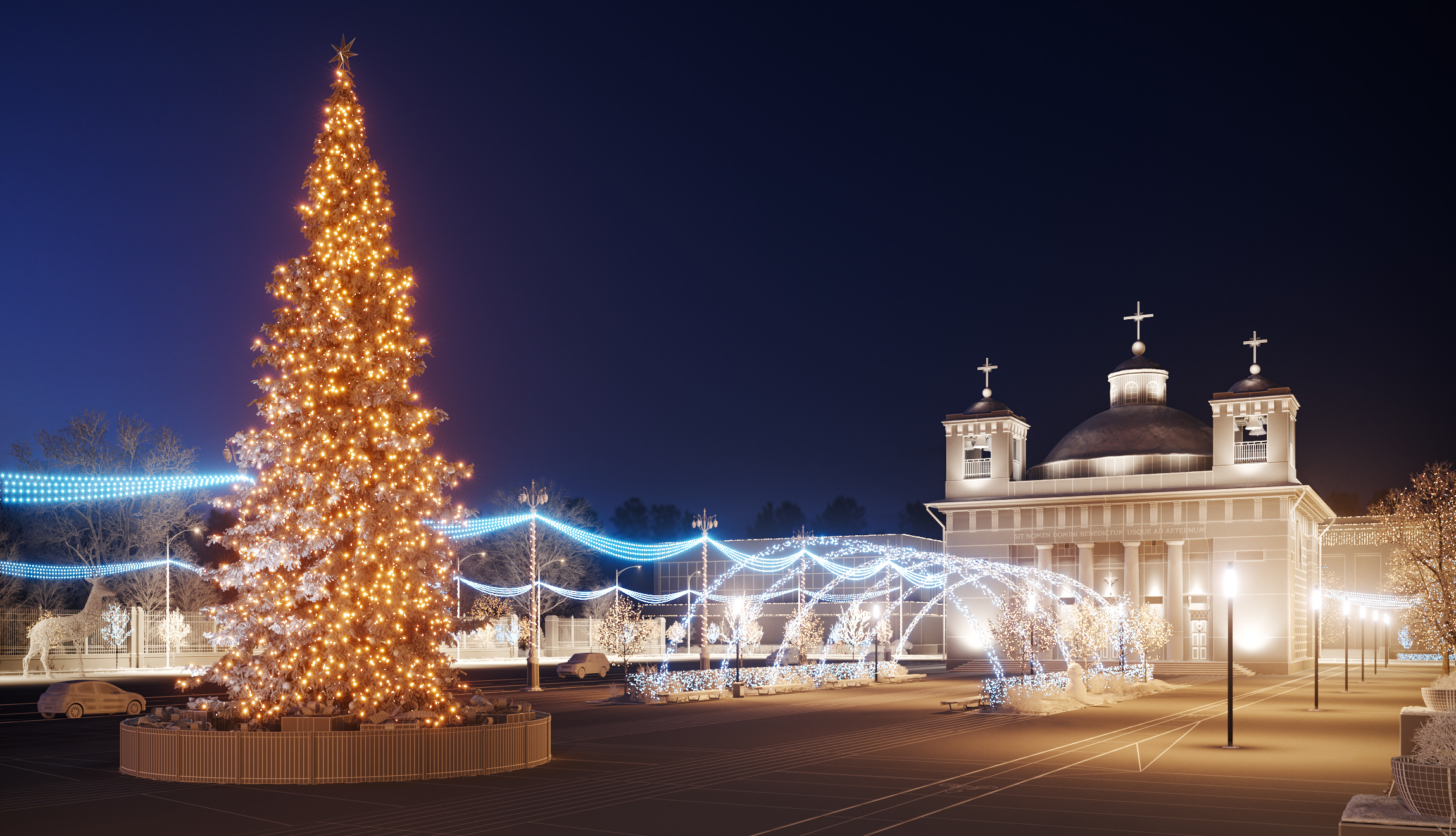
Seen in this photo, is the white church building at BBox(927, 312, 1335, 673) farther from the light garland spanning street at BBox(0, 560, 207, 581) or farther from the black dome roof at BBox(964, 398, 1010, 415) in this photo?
the light garland spanning street at BBox(0, 560, 207, 581)

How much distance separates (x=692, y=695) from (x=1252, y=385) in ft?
130

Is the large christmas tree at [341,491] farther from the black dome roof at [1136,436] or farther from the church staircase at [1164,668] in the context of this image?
the black dome roof at [1136,436]

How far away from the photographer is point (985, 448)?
6994 cm

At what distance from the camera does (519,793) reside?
15977 millimetres

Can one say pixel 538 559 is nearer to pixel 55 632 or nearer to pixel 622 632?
pixel 622 632

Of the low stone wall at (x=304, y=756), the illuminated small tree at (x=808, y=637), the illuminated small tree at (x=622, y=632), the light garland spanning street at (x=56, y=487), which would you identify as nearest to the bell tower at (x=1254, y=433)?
the illuminated small tree at (x=808, y=637)

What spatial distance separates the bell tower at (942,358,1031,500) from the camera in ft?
224

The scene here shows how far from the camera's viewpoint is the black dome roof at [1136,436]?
6600cm

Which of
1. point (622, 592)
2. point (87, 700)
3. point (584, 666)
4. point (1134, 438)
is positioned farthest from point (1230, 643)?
point (622, 592)

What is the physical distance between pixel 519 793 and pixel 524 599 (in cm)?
6655

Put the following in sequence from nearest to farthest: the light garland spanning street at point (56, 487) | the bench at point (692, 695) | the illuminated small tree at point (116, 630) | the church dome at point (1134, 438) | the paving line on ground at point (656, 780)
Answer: the paving line on ground at point (656, 780) < the light garland spanning street at point (56, 487) < the bench at point (692, 695) < the illuminated small tree at point (116, 630) < the church dome at point (1134, 438)

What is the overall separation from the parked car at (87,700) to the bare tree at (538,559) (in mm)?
49537

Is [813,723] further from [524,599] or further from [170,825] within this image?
[524,599]

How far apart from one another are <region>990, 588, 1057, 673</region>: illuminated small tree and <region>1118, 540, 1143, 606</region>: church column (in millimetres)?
12615
